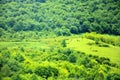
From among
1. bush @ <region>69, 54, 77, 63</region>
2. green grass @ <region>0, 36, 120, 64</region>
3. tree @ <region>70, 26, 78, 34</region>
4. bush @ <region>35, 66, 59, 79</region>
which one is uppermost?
bush @ <region>35, 66, 59, 79</region>

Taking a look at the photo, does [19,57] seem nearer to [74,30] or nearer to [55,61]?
[55,61]

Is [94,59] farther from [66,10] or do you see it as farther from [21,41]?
[66,10]

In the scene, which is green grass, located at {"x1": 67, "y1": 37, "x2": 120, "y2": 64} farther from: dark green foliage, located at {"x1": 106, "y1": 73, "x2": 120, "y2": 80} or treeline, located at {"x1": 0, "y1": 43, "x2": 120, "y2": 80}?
dark green foliage, located at {"x1": 106, "y1": 73, "x2": 120, "y2": 80}

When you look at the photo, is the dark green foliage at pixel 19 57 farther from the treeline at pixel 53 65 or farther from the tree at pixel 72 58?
the tree at pixel 72 58

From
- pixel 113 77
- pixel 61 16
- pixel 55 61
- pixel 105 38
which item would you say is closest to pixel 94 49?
pixel 105 38

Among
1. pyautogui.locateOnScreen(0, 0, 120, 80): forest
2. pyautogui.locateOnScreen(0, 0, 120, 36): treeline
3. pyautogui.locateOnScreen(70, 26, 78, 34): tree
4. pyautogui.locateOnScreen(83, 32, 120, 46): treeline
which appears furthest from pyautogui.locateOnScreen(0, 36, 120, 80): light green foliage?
pyautogui.locateOnScreen(0, 0, 120, 36): treeline

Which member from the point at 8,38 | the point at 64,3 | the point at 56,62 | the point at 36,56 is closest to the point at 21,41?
the point at 8,38

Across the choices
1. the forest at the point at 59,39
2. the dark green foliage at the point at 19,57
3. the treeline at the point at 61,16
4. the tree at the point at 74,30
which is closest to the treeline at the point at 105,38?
the forest at the point at 59,39

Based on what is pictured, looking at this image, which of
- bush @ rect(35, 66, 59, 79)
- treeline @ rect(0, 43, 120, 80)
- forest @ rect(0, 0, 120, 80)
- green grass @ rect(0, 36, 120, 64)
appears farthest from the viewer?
green grass @ rect(0, 36, 120, 64)
